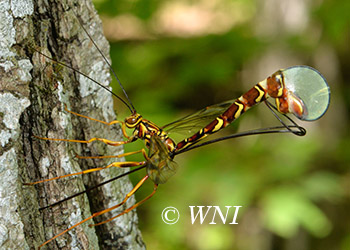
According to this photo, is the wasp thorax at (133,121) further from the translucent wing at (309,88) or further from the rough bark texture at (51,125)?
the translucent wing at (309,88)

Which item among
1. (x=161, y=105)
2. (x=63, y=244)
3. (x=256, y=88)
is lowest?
(x=63, y=244)

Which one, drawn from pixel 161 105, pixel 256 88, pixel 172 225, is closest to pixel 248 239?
pixel 172 225

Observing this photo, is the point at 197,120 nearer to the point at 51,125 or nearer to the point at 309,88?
the point at 309,88

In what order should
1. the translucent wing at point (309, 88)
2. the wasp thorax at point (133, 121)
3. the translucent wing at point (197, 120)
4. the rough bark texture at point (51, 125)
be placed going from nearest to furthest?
1. the rough bark texture at point (51, 125)
2. the translucent wing at point (309, 88)
3. the wasp thorax at point (133, 121)
4. the translucent wing at point (197, 120)

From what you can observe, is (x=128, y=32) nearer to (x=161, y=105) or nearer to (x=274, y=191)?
(x=161, y=105)

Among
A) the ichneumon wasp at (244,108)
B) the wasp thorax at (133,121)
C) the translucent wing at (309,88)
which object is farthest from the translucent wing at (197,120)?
the translucent wing at (309,88)

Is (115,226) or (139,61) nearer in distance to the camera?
(115,226)

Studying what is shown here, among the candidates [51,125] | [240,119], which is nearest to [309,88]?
[51,125]
